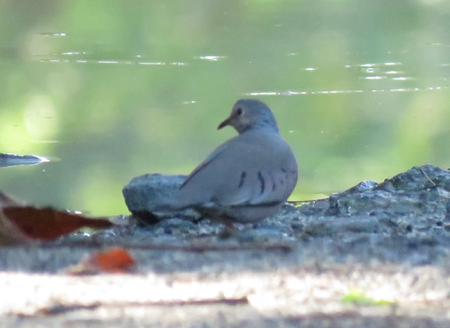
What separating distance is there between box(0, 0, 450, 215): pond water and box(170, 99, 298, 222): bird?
248cm

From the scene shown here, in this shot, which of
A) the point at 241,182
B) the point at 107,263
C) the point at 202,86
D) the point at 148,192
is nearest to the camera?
the point at 107,263

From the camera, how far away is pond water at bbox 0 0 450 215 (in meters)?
8.61

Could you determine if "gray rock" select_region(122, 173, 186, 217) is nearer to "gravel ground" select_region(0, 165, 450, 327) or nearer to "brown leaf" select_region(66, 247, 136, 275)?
"gravel ground" select_region(0, 165, 450, 327)

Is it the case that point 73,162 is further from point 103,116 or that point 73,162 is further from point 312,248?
point 312,248

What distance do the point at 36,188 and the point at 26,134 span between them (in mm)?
2088

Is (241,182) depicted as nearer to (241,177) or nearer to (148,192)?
(241,177)

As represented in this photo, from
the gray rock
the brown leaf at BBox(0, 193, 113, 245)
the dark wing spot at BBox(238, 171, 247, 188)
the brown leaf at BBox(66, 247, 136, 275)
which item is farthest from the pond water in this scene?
the brown leaf at BBox(66, 247, 136, 275)

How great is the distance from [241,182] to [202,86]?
749 cm

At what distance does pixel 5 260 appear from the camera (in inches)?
119

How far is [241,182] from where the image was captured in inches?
166

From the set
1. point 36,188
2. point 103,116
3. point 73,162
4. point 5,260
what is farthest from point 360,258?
point 103,116

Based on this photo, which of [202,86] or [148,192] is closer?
[148,192]

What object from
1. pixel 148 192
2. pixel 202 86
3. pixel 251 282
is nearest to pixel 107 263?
pixel 251 282

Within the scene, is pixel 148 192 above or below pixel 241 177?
below
